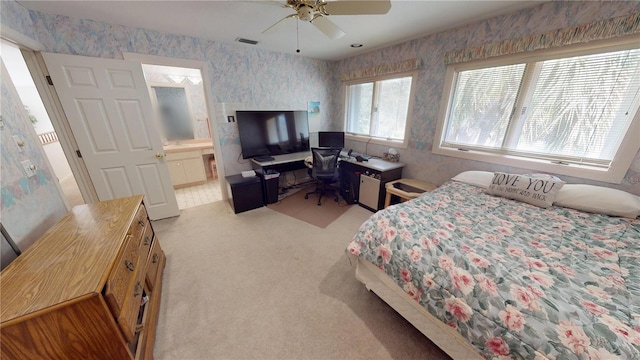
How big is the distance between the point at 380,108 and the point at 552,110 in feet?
6.66

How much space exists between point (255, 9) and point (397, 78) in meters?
2.14

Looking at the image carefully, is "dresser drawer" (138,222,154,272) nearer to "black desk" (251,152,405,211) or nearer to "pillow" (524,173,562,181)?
"black desk" (251,152,405,211)

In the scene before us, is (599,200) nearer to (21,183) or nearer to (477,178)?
(477,178)

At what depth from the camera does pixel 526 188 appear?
1855 mm

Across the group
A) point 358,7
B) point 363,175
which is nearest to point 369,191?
point 363,175

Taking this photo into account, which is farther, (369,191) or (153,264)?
(369,191)

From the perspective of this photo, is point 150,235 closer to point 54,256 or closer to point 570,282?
point 54,256

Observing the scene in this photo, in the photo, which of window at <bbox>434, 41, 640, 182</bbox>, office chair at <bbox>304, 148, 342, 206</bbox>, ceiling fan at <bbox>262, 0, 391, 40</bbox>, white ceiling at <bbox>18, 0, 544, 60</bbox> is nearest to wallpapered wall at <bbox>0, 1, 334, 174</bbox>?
white ceiling at <bbox>18, 0, 544, 60</bbox>

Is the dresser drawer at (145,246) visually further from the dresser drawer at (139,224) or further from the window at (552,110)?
the window at (552,110)

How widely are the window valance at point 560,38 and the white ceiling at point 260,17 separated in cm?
30

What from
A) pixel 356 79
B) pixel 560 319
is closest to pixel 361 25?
pixel 356 79

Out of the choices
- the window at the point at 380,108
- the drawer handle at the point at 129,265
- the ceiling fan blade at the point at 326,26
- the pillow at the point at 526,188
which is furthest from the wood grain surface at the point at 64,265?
the window at the point at 380,108

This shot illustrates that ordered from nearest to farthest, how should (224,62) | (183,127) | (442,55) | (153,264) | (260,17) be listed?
1. (153,264)
2. (260,17)
3. (442,55)
4. (224,62)
5. (183,127)

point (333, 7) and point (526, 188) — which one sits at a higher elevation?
point (333, 7)
